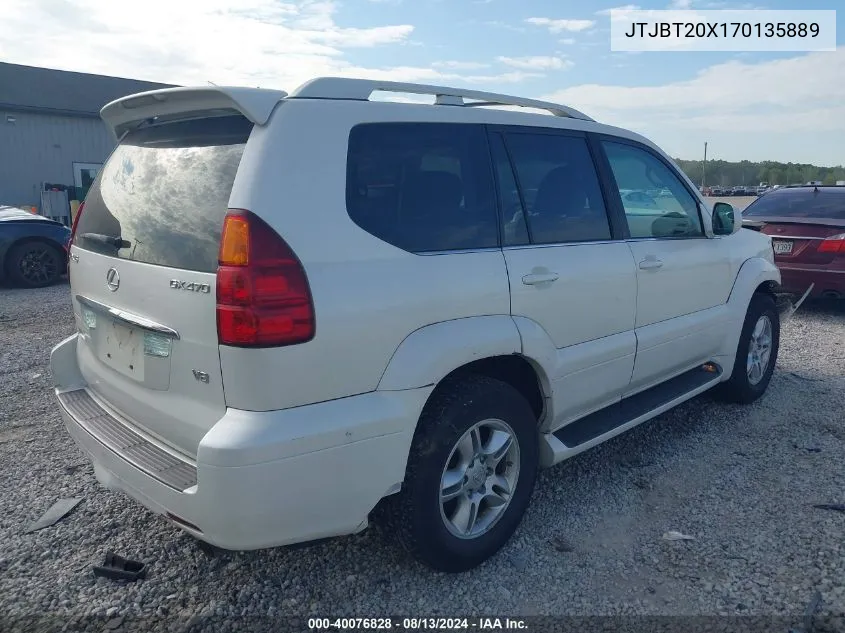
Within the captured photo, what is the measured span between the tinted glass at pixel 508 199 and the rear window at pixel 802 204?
6.57 metres

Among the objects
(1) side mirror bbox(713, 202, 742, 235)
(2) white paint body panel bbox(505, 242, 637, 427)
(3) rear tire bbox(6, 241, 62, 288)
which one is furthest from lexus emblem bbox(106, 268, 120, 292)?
(3) rear tire bbox(6, 241, 62, 288)

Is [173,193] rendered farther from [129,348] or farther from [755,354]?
[755,354]

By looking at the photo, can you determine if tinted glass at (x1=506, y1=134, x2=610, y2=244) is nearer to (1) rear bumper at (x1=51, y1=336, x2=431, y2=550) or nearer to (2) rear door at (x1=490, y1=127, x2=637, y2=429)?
(2) rear door at (x1=490, y1=127, x2=637, y2=429)

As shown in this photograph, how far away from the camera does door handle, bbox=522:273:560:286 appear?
2.97 m

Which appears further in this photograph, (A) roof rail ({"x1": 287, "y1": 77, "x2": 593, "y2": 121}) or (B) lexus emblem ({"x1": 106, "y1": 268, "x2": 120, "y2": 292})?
(B) lexus emblem ({"x1": 106, "y1": 268, "x2": 120, "y2": 292})

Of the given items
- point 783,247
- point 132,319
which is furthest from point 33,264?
point 783,247

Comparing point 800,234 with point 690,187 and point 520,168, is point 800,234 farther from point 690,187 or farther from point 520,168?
point 520,168

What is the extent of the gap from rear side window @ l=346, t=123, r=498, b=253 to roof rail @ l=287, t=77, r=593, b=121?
161mm

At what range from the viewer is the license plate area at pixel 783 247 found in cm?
795

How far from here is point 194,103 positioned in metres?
2.53

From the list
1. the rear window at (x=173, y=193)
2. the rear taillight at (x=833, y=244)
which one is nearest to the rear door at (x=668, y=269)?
the rear window at (x=173, y=193)

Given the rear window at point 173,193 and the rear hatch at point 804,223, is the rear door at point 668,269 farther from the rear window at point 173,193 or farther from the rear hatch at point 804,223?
the rear hatch at point 804,223

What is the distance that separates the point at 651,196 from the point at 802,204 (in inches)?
225

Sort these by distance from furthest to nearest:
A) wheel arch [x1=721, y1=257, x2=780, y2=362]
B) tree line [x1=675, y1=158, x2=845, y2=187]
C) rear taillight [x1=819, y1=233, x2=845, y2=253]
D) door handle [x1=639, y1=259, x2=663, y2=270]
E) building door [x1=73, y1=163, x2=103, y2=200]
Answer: tree line [x1=675, y1=158, x2=845, y2=187], building door [x1=73, y1=163, x2=103, y2=200], rear taillight [x1=819, y1=233, x2=845, y2=253], wheel arch [x1=721, y1=257, x2=780, y2=362], door handle [x1=639, y1=259, x2=663, y2=270]
